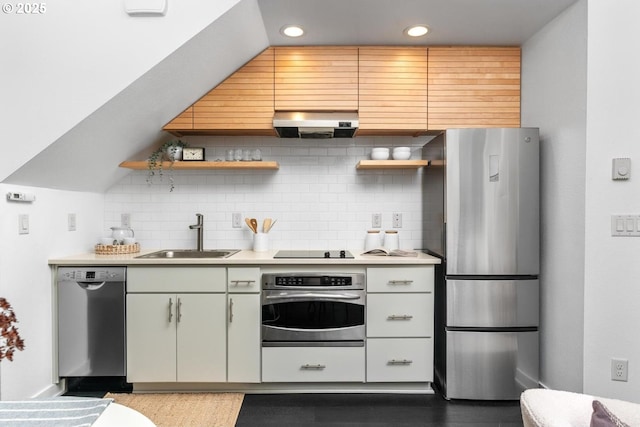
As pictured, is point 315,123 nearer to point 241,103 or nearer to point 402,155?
point 241,103

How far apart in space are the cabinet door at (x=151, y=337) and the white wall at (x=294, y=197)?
762 mm

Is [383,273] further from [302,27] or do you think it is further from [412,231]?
[302,27]

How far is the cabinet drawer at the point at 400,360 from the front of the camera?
2.71 m

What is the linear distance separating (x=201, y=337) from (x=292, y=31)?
86.7 inches

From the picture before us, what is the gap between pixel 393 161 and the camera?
3.03 metres

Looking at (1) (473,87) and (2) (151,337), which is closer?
(2) (151,337)

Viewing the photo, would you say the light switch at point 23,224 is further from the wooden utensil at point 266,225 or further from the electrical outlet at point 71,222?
the wooden utensil at point 266,225

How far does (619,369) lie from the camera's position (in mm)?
2258

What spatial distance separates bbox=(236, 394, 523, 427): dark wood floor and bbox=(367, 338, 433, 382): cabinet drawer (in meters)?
0.14

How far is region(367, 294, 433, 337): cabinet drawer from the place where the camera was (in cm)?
272

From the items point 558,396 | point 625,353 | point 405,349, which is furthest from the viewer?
A: point 405,349

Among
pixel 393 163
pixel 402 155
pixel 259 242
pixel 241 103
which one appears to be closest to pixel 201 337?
pixel 259 242

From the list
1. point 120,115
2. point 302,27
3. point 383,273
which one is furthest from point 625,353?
point 120,115

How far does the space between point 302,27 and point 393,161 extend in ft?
3.78
